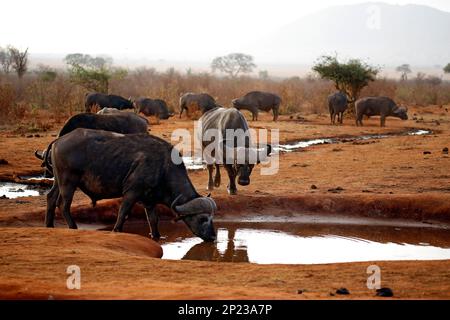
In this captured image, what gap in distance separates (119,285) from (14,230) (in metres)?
3.33

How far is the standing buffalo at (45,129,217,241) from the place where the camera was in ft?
31.8

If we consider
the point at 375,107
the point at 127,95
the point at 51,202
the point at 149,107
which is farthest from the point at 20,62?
the point at 51,202

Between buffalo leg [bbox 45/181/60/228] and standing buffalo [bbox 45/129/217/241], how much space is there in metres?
0.43

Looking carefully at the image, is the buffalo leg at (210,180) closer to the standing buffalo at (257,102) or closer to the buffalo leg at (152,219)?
the buffalo leg at (152,219)

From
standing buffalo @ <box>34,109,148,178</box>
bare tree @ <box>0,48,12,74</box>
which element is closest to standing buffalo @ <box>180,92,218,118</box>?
standing buffalo @ <box>34,109,148,178</box>

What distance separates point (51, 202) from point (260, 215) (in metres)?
3.60

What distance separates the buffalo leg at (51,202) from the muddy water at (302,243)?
1293 mm

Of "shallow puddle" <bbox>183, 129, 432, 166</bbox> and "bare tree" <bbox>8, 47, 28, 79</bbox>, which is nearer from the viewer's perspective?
"shallow puddle" <bbox>183, 129, 432, 166</bbox>

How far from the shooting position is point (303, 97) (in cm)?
4584

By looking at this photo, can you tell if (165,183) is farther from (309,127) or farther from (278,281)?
(309,127)

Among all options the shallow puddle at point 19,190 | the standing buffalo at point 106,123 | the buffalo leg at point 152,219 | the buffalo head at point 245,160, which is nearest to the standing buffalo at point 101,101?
the shallow puddle at point 19,190

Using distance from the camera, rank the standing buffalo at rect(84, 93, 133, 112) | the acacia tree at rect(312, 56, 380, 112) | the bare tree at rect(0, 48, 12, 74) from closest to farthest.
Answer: the standing buffalo at rect(84, 93, 133, 112), the acacia tree at rect(312, 56, 380, 112), the bare tree at rect(0, 48, 12, 74)

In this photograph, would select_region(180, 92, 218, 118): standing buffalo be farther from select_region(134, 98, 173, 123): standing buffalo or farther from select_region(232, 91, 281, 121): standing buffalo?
select_region(134, 98, 173, 123): standing buffalo
